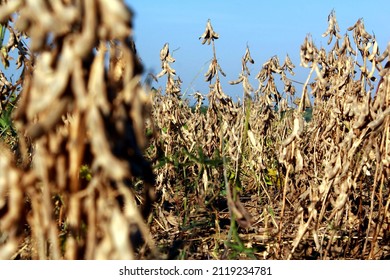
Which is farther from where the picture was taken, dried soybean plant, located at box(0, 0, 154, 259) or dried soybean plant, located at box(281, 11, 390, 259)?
dried soybean plant, located at box(281, 11, 390, 259)

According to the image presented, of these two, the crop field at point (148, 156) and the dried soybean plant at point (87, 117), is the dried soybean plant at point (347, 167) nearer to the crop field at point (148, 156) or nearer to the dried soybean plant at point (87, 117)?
the crop field at point (148, 156)

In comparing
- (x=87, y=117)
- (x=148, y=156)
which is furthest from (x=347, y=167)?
(x=148, y=156)

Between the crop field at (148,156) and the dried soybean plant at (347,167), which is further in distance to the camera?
the dried soybean plant at (347,167)

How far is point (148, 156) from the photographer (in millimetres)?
4348

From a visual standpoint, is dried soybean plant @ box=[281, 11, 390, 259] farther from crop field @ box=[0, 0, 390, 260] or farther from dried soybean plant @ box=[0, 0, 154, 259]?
dried soybean plant @ box=[0, 0, 154, 259]

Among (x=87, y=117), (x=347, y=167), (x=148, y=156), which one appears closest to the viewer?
(x=87, y=117)

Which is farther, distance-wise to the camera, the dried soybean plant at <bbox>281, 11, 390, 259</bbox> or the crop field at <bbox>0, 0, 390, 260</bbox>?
the dried soybean plant at <bbox>281, 11, 390, 259</bbox>

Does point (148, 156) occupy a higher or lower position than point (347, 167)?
higher

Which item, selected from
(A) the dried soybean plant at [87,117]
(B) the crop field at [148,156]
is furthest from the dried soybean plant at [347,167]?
(A) the dried soybean plant at [87,117]

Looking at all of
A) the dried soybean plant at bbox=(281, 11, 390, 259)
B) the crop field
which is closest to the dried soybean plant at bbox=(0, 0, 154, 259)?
the crop field

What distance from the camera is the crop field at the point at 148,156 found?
48.9 inches

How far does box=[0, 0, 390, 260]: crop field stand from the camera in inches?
48.9

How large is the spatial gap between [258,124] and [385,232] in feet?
7.66

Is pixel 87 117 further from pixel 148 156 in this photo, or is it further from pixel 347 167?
pixel 148 156
